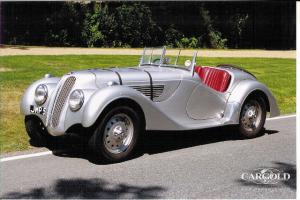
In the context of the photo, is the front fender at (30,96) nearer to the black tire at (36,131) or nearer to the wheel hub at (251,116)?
the black tire at (36,131)

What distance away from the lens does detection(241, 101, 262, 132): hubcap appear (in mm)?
7949

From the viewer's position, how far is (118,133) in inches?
247

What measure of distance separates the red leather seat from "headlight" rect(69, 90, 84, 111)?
104 inches

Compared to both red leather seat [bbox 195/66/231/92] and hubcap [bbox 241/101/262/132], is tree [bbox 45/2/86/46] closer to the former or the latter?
red leather seat [bbox 195/66/231/92]

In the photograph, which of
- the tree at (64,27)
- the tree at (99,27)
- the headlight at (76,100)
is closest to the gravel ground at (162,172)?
the headlight at (76,100)

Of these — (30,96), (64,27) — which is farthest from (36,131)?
(64,27)

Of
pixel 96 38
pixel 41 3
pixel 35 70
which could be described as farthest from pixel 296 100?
pixel 41 3

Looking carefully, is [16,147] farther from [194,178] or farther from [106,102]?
[194,178]

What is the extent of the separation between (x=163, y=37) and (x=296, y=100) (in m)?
16.4

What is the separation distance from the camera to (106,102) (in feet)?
19.8

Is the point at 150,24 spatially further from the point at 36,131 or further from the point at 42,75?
the point at 36,131

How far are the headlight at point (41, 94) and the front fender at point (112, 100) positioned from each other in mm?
1095

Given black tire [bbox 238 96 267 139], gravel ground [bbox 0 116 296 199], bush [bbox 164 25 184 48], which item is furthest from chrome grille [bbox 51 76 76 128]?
bush [bbox 164 25 184 48]

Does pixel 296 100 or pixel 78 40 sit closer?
pixel 296 100
